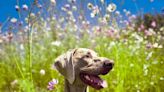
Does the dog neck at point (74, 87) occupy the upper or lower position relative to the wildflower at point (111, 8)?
lower

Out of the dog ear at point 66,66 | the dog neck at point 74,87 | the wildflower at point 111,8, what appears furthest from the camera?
the wildflower at point 111,8

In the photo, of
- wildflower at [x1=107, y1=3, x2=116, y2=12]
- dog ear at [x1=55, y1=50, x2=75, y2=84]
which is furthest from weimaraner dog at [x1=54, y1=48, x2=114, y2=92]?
wildflower at [x1=107, y1=3, x2=116, y2=12]

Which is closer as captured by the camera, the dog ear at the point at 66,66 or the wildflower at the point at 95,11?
the dog ear at the point at 66,66

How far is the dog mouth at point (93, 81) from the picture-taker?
4.35 meters

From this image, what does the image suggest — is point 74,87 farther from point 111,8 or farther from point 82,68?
point 111,8

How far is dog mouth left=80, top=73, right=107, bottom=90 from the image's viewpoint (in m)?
4.35

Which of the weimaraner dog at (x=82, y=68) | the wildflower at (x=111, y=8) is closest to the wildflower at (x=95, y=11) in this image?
the wildflower at (x=111, y=8)

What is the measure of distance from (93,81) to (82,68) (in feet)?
0.50

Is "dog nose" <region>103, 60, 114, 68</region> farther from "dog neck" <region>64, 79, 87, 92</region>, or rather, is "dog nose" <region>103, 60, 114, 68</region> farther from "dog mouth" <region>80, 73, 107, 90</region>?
"dog neck" <region>64, 79, 87, 92</region>

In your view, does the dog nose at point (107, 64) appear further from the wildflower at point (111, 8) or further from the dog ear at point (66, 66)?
the wildflower at point (111, 8)

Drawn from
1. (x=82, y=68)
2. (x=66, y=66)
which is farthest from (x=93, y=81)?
(x=66, y=66)

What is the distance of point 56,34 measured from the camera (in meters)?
10.2

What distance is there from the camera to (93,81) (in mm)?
4453

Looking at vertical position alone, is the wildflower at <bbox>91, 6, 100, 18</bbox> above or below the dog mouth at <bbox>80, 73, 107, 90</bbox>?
above
